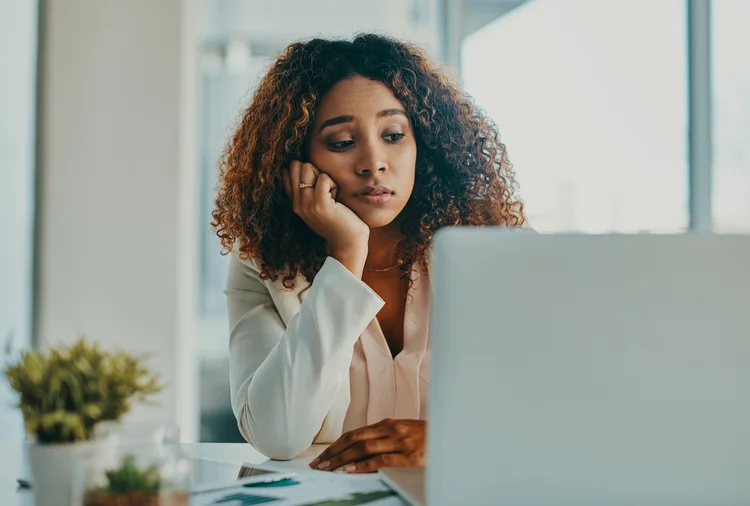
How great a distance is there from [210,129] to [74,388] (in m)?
2.89

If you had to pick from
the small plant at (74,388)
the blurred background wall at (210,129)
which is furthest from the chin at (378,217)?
the small plant at (74,388)

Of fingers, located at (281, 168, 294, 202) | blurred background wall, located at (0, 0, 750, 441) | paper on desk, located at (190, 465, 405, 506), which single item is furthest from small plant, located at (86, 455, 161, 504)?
blurred background wall, located at (0, 0, 750, 441)

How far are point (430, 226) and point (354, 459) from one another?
2.22 ft

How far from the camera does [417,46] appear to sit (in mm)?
1846

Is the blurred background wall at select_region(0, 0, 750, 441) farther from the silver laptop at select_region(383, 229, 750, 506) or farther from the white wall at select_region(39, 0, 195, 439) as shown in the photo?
the silver laptop at select_region(383, 229, 750, 506)

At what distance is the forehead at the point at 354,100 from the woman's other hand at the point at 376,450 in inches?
28.1

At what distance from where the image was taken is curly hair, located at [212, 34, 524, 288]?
67.6 inches

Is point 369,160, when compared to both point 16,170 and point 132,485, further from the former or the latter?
point 16,170

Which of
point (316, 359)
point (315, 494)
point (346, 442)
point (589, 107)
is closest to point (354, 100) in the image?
point (316, 359)

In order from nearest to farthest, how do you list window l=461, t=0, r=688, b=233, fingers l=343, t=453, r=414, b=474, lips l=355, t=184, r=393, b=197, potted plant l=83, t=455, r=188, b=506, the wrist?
potted plant l=83, t=455, r=188, b=506 < fingers l=343, t=453, r=414, b=474 < the wrist < lips l=355, t=184, r=393, b=197 < window l=461, t=0, r=688, b=233

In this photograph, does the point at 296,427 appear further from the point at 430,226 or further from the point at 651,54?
the point at 651,54

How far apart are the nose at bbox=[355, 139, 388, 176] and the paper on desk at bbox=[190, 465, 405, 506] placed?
2.57ft

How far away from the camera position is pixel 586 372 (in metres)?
0.77

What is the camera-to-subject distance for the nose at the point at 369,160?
1701 mm
